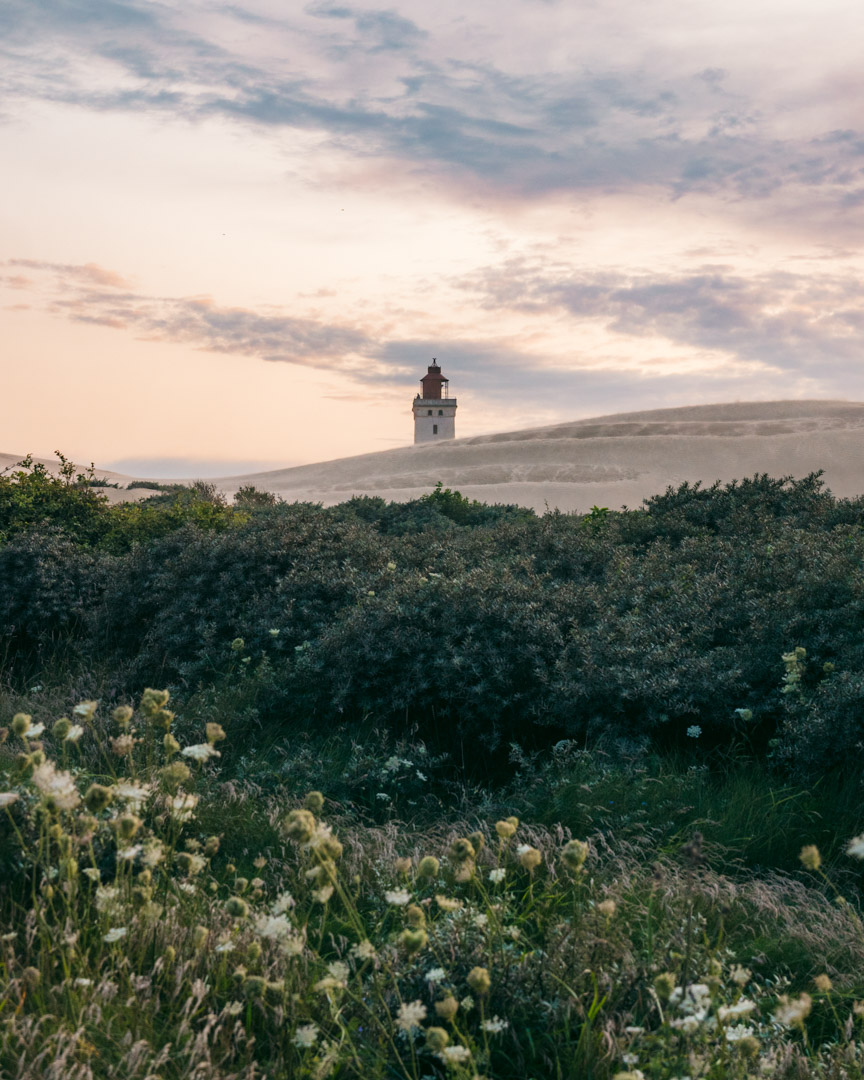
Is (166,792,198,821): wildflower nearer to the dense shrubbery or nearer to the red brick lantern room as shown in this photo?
the dense shrubbery

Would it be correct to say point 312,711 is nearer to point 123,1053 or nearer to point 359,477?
point 123,1053

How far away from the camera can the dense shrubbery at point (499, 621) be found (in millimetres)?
5602

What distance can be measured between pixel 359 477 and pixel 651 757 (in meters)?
36.2

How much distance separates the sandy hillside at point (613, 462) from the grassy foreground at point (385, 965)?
23.6 meters

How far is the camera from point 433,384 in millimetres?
77938

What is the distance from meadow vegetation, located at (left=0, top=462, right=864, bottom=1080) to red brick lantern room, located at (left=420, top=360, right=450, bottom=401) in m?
67.7

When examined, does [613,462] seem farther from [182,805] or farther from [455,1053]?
[455,1053]

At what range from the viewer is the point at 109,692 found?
7.41 m

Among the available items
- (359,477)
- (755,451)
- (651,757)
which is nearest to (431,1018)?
(651,757)

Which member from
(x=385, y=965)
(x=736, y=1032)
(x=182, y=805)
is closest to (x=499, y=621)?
(x=182, y=805)

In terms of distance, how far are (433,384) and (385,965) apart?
7642cm

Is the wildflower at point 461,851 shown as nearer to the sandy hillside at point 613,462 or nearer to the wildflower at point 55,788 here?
the wildflower at point 55,788

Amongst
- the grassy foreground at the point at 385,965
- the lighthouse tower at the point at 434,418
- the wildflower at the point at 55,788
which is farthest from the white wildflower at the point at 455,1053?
the lighthouse tower at the point at 434,418

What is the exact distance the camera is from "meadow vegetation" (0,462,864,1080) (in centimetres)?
264
